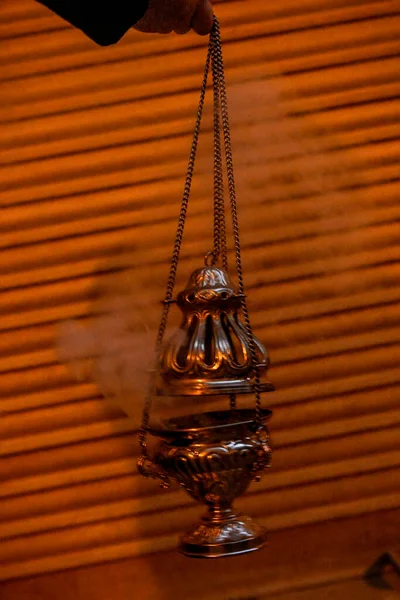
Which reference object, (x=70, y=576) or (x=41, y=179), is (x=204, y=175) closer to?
(x=41, y=179)

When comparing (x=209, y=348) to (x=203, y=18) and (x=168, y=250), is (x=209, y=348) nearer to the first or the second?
(x=203, y=18)

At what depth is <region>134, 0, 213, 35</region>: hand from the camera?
2.26 meters

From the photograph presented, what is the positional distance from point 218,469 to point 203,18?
119 centimetres

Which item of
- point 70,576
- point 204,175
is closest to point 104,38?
point 204,175

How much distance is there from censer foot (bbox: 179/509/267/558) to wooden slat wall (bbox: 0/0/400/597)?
37.7 inches

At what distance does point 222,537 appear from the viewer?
2.34 meters

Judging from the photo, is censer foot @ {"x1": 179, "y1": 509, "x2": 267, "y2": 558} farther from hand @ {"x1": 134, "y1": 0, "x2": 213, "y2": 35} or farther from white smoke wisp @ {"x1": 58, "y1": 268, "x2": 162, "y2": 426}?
hand @ {"x1": 134, "y1": 0, "x2": 213, "y2": 35}

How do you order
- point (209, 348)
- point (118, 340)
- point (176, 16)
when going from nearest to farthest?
point (176, 16) < point (209, 348) < point (118, 340)

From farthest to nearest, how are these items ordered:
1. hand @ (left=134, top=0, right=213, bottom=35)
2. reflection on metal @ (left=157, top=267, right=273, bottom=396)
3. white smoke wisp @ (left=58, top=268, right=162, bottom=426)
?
white smoke wisp @ (left=58, top=268, right=162, bottom=426) < reflection on metal @ (left=157, top=267, right=273, bottom=396) < hand @ (left=134, top=0, right=213, bottom=35)

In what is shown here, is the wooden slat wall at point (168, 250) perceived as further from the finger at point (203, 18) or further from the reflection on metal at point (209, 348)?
the finger at point (203, 18)

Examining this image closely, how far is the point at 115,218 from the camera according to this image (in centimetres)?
344

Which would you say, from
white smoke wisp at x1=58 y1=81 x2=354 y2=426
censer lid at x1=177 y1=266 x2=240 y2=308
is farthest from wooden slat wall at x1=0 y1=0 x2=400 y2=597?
censer lid at x1=177 y1=266 x2=240 y2=308

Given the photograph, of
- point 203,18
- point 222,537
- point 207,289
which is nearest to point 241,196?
point 207,289

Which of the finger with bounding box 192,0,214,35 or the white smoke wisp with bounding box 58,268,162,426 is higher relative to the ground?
the finger with bounding box 192,0,214,35
